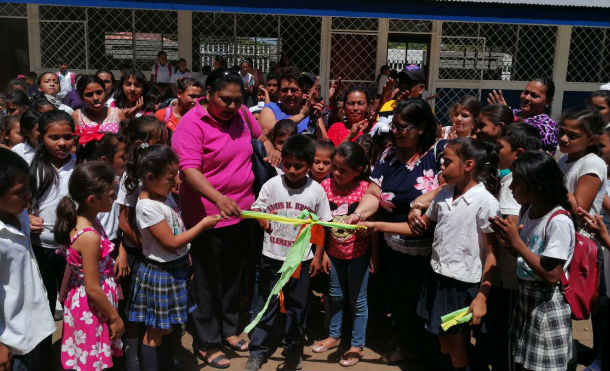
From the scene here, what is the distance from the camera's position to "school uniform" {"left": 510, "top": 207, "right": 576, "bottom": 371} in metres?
2.44

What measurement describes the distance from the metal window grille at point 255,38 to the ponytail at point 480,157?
8849 millimetres

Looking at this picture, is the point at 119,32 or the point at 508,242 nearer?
the point at 508,242

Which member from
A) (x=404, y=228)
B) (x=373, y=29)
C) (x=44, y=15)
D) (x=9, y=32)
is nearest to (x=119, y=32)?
(x=44, y=15)

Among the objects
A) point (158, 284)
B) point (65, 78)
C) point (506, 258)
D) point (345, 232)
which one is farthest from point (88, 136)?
point (65, 78)

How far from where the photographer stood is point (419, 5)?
7805 millimetres

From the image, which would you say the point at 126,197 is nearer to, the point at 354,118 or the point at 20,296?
the point at 20,296

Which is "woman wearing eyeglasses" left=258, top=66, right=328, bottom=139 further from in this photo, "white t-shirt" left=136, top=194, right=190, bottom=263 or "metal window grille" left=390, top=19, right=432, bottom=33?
"metal window grille" left=390, top=19, right=432, bottom=33

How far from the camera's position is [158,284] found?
2797 millimetres

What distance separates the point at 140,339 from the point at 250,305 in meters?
0.91

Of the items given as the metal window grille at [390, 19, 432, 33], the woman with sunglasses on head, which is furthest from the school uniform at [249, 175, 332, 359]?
the metal window grille at [390, 19, 432, 33]

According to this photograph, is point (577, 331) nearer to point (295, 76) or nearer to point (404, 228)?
point (404, 228)

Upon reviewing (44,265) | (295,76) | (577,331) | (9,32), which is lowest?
(577,331)

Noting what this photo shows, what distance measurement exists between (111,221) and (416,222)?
1.76 meters

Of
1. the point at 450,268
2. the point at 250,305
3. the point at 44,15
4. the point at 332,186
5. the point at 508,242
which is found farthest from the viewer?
the point at 44,15
